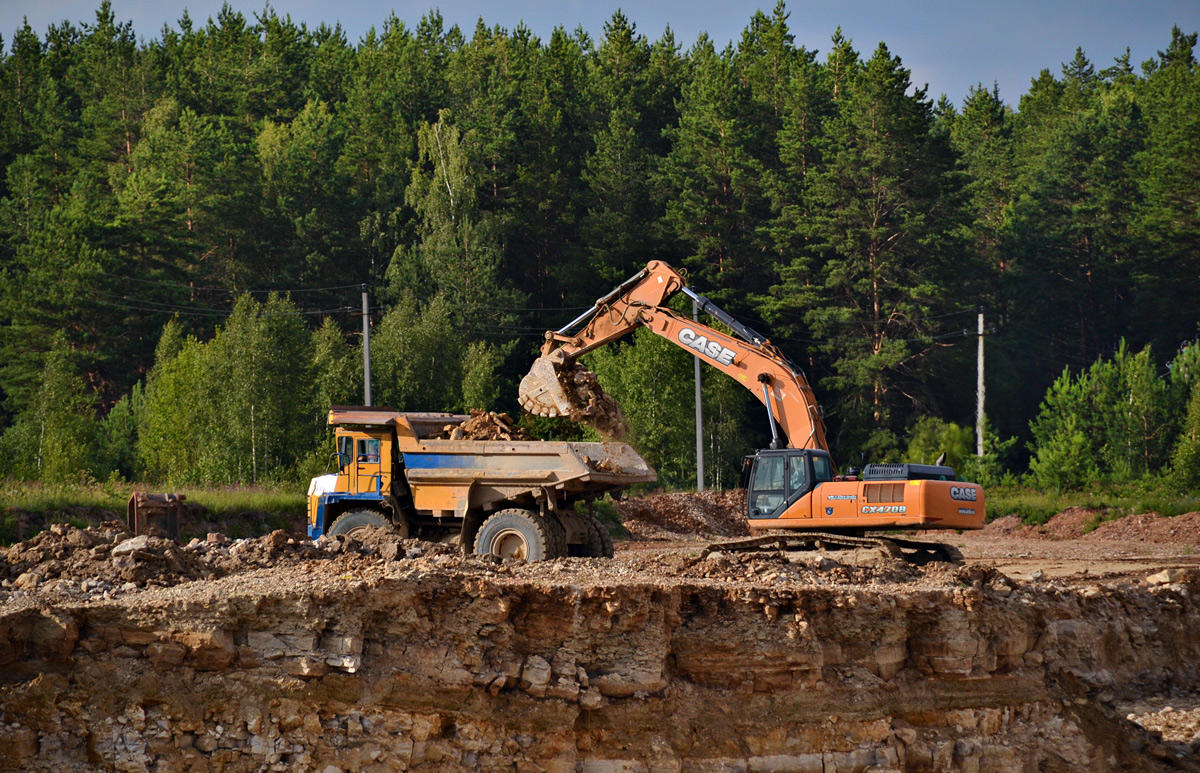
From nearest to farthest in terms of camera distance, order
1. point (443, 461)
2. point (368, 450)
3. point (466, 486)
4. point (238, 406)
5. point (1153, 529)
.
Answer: point (466, 486) → point (443, 461) → point (368, 450) → point (1153, 529) → point (238, 406)

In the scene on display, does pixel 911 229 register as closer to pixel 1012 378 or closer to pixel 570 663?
pixel 1012 378

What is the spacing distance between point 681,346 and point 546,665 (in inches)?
330

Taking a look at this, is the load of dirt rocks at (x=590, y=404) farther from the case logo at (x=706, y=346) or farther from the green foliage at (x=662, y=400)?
the green foliage at (x=662, y=400)

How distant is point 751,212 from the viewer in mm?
49438

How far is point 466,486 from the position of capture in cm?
1575

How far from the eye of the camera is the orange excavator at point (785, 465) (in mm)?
14656

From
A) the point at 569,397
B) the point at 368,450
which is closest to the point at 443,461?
the point at 368,450

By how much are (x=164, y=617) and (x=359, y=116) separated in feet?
164

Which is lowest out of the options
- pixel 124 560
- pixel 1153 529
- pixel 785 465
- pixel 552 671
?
pixel 1153 529

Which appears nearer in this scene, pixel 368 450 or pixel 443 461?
pixel 443 461

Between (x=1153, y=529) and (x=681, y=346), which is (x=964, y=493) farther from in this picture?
(x=1153, y=529)

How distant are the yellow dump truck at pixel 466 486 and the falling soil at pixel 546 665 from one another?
6.95 feet

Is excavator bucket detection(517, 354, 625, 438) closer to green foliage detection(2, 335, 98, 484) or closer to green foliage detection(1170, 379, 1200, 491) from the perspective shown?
green foliage detection(2, 335, 98, 484)

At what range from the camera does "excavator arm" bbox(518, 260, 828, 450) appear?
1673cm
